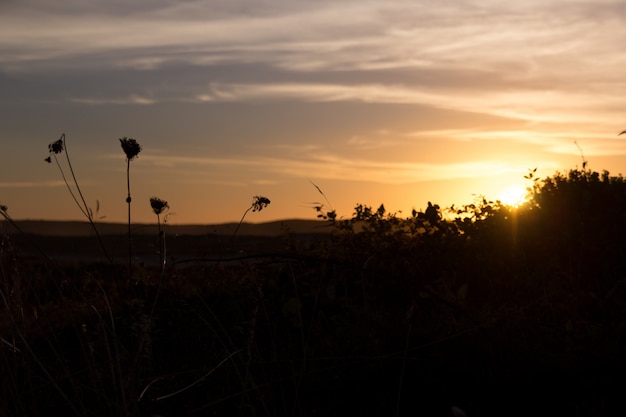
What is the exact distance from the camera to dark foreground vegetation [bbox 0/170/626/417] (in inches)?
153

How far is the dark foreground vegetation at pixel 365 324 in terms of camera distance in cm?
388

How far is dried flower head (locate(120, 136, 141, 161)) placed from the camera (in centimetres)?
378

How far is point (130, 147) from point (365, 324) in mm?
2087

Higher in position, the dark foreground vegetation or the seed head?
the seed head

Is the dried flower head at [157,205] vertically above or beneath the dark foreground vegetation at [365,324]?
above

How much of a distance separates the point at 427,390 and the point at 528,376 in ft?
1.86

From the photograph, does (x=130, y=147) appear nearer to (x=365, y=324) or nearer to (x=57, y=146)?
(x=57, y=146)

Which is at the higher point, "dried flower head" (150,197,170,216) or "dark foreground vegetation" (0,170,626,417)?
"dried flower head" (150,197,170,216)

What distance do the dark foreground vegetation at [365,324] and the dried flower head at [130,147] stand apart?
60 cm

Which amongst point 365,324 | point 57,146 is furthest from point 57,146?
point 365,324

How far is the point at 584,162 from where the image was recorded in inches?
362

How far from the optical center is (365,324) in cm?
504

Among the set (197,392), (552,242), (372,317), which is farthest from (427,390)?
(552,242)

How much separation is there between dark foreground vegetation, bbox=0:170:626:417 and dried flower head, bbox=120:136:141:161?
0.60m
